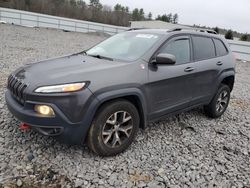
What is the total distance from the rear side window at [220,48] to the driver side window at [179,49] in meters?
1.06

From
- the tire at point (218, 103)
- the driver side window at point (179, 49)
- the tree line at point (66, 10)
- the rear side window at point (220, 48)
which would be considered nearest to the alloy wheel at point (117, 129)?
the driver side window at point (179, 49)

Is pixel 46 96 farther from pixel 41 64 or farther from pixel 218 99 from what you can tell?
pixel 218 99

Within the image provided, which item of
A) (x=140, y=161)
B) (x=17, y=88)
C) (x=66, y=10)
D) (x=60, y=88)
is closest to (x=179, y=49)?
(x=140, y=161)

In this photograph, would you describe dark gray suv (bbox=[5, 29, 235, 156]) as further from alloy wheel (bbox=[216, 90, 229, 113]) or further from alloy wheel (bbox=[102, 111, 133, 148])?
alloy wheel (bbox=[216, 90, 229, 113])

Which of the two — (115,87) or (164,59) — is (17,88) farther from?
(164,59)

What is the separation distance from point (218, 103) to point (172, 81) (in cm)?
184

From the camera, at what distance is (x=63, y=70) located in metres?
3.39

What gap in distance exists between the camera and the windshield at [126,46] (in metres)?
3.98

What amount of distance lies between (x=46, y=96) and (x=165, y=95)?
5.96 feet

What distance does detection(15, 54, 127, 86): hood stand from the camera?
3166mm

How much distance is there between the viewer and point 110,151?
350 centimetres

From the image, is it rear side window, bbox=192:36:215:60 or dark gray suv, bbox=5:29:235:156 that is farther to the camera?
rear side window, bbox=192:36:215:60

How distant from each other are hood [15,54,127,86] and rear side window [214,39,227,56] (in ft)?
8.52

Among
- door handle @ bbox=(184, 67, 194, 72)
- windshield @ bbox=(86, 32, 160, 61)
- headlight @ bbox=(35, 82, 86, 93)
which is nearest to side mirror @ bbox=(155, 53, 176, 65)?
windshield @ bbox=(86, 32, 160, 61)
